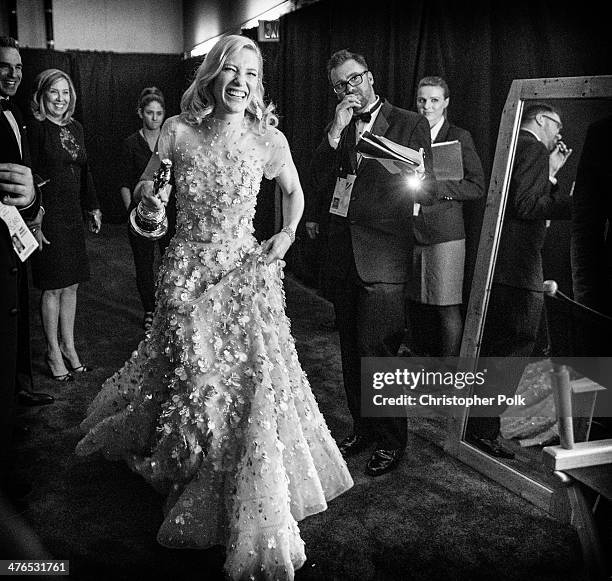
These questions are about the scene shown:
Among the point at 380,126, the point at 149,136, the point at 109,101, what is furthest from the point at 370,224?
the point at 109,101

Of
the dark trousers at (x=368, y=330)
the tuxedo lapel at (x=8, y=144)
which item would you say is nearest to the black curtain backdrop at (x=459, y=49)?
the dark trousers at (x=368, y=330)

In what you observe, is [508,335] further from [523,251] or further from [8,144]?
[8,144]

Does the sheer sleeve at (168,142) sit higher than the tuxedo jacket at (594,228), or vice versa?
the sheer sleeve at (168,142)

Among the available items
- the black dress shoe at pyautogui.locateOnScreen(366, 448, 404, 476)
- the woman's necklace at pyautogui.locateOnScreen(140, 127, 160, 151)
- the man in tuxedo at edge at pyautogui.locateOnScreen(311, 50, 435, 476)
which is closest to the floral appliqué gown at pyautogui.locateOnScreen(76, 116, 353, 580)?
the black dress shoe at pyautogui.locateOnScreen(366, 448, 404, 476)

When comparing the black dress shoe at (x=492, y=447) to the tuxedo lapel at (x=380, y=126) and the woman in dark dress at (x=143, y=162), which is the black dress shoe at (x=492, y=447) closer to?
the tuxedo lapel at (x=380, y=126)

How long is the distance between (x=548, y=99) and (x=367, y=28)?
9.11ft

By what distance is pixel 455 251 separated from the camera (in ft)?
11.7

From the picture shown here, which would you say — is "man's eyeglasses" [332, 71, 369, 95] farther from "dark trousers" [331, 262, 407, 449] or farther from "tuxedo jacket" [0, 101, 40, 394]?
"tuxedo jacket" [0, 101, 40, 394]

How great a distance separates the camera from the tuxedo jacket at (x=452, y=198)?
A: 3338 mm

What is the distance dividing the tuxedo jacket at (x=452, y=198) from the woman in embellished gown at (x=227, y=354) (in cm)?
103

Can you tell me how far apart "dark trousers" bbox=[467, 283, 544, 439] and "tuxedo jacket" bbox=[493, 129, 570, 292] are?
0.05 m

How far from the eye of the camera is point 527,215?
259cm

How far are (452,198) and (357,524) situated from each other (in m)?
1.63

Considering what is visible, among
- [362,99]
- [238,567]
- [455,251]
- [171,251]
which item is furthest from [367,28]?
[238,567]
